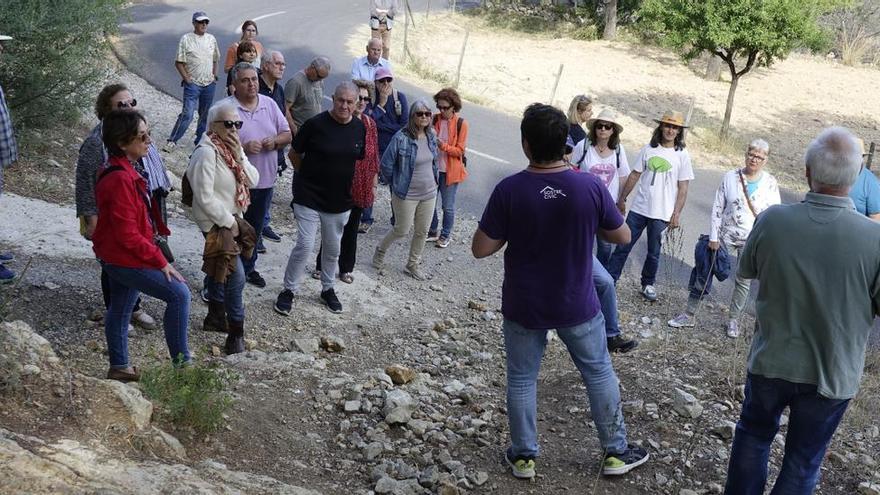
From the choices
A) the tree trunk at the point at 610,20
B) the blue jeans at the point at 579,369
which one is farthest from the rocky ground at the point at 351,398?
the tree trunk at the point at 610,20

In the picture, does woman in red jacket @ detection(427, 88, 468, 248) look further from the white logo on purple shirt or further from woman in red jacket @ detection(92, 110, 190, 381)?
the white logo on purple shirt

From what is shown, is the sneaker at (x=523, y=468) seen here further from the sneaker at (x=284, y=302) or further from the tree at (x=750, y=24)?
the tree at (x=750, y=24)

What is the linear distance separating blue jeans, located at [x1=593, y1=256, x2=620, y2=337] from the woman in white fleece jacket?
89.9 inches

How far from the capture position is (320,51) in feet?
68.8

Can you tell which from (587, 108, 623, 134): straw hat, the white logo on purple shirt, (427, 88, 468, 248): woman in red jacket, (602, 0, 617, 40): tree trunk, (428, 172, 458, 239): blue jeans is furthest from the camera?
(602, 0, 617, 40): tree trunk

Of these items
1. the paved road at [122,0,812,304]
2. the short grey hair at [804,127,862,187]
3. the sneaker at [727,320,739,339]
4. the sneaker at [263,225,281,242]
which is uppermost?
the short grey hair at [804,127,862,187]

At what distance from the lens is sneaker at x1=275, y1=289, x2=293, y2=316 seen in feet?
22.7

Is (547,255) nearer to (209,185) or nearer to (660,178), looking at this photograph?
(209,185)

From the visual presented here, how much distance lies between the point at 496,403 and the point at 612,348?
51.6 inches

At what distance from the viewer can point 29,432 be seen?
3.87 metres

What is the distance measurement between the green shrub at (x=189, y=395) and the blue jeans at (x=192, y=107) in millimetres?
6744

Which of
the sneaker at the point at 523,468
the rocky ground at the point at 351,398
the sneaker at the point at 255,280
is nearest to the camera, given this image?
the rocky ground at the point at 351,398

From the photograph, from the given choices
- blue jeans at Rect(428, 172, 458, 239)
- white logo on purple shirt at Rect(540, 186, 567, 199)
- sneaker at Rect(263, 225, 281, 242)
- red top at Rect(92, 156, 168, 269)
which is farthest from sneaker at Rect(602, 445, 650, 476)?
sneaker at Rect(263, 225, 281, 242)

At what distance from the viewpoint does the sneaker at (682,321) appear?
7.91 metres
